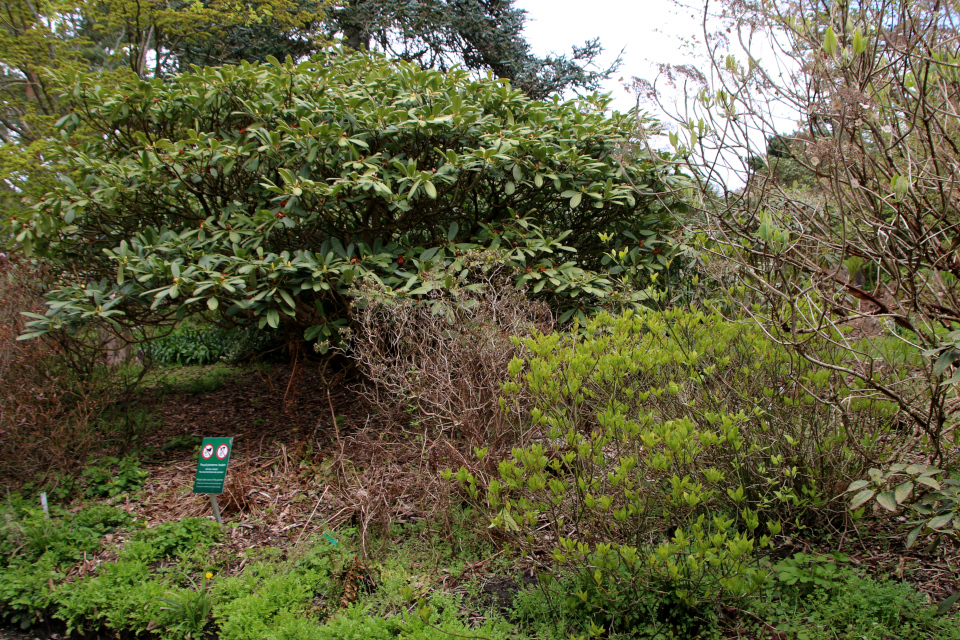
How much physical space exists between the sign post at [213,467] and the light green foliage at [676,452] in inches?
74.2

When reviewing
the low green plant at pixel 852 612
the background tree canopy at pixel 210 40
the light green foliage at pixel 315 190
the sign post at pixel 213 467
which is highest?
the background tree canopy at pixel 210 40

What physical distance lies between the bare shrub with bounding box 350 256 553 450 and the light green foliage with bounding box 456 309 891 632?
0.61m

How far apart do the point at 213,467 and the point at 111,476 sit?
139 cm

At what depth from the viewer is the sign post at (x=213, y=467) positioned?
12.7ft

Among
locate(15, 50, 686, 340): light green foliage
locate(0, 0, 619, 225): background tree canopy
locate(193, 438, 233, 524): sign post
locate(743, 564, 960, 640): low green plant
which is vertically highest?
locate(0, 0, 619, 225): background tree canopy

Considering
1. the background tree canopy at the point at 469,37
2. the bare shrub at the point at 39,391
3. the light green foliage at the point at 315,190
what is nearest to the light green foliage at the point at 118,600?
the bare shrub at the point at 39,391

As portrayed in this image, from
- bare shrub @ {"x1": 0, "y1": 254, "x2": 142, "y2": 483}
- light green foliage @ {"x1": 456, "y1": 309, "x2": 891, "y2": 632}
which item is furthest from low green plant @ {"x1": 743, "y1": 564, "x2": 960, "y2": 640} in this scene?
bare shrub @ {"x1": 0, "y1": 254, "x2": 142, "y2": 483}

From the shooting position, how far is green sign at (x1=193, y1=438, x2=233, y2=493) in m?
3.88

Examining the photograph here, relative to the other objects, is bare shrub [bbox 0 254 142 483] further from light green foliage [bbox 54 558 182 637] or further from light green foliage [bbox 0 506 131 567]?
light green foliage [bbox 54 558 182 637]

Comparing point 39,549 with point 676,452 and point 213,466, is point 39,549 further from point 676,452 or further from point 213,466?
point 676,452

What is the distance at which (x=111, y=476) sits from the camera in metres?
4.70

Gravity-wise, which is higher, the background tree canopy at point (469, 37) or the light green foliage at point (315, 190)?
the background tree canopy at point (469, 37)

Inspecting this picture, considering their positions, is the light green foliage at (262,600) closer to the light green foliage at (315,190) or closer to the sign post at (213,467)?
the sign post at (213,467)

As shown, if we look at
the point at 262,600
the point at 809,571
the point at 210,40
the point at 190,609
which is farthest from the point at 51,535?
the point at 210,40
